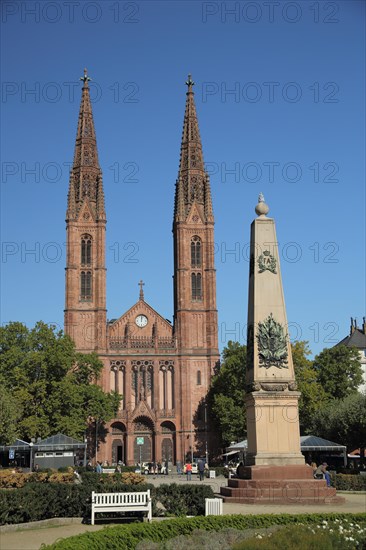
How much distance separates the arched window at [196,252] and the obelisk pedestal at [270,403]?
59.3m

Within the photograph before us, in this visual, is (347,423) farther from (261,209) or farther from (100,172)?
(100,172)

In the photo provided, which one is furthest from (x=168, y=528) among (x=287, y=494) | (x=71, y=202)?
(x=71, y=202)

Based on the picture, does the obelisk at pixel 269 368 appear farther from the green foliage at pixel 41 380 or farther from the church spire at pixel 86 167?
the church spire at pixel 86 167

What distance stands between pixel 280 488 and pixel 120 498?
6.96 m

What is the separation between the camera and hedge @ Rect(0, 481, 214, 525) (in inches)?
736

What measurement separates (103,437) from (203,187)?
32.7 meters

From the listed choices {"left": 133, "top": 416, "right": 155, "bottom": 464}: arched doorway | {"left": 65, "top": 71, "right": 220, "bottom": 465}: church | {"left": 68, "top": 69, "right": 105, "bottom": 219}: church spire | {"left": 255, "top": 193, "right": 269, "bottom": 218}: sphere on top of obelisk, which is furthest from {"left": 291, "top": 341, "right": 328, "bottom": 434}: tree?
{"left": 255, "top": 193, "right": 269, "bottom": 218}: sphere on top of obelisk

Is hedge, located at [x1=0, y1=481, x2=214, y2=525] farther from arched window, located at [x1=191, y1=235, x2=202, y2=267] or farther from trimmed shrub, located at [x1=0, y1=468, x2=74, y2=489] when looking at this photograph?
arched window, located at [x1=191, y1=235, x2=202, y2=267]

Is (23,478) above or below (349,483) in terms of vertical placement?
above

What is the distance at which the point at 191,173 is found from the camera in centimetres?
9062

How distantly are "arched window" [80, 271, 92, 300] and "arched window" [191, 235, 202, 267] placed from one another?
12.4m

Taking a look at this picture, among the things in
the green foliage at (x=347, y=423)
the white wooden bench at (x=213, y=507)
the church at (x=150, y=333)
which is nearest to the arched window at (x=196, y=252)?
the church at (x=150, y=333)

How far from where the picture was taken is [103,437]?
79.4 meters

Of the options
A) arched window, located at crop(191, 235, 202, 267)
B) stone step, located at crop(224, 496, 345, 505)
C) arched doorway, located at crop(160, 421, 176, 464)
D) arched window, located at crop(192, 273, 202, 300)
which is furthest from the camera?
arched window, located at crop(191, 235, 202, 267)
